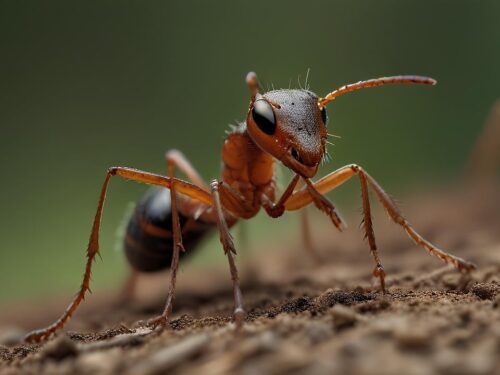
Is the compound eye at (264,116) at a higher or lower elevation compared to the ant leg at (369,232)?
higher

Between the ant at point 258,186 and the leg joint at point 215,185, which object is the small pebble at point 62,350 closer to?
the ant at point 258,186

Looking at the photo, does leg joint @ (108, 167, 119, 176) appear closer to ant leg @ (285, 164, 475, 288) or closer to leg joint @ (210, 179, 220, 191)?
leg joint @ (210, 179, 220, 191)

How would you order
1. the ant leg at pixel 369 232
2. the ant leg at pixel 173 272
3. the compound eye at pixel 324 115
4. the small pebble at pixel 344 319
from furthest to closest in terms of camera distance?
the compound eye at pixel 324 115
the ant leg at pixel 369 232
the ant leg at pixel 173 272
the small pebble at pixel 344 319

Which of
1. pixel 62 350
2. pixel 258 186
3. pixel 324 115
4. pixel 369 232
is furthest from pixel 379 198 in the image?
pixel 62 350

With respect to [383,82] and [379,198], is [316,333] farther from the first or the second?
[383,82]

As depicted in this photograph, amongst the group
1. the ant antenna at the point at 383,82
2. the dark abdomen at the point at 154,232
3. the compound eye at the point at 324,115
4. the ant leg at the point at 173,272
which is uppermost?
the ant antenna at the point at 383,82

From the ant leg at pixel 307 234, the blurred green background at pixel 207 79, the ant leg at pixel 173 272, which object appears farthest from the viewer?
the blurred green background at pixel 207 79

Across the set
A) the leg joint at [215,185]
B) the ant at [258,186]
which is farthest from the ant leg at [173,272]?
the leg joint at [215,185]
